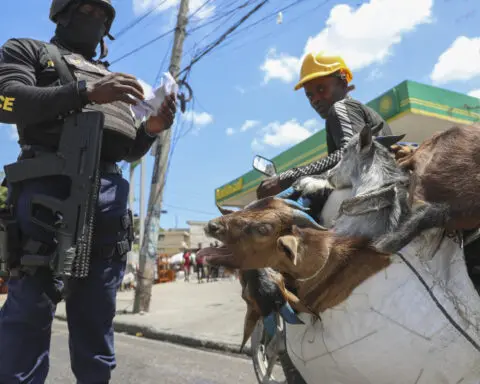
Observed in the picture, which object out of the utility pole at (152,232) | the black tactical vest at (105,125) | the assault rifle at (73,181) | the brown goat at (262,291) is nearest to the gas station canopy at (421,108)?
the utility pole at (152,232)

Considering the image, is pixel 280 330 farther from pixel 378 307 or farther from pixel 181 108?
pixel 181 108

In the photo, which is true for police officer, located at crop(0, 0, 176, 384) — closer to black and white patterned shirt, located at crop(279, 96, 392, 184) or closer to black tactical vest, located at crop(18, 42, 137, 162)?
black tactical vest, located at crop(18, 42, 137, 162)

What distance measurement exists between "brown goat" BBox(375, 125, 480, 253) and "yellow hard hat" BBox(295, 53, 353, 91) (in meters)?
1.37

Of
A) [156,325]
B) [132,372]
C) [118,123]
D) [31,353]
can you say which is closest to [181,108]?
[118,123]

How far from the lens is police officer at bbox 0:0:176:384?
1648 mm

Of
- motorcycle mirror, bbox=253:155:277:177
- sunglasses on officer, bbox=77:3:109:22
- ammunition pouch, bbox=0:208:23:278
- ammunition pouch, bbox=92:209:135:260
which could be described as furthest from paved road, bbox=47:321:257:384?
sunglasses on officer, bbox=77:3:109:22

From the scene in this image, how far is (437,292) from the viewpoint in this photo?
1.11m

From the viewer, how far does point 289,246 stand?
3.73 feet

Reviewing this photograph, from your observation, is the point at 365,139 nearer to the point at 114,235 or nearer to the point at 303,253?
the point at 303,253

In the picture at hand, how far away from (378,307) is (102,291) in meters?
1.18

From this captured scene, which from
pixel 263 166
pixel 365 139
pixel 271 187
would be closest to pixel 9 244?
pixel 271 187

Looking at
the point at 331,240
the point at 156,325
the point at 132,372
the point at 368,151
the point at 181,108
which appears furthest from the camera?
the point at 156,325

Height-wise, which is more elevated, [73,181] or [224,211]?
[73,181]

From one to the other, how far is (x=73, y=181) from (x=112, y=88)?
0.39 metres
